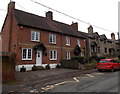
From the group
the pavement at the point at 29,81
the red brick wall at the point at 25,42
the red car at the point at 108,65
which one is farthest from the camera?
the red brick wall at the point at 25,42

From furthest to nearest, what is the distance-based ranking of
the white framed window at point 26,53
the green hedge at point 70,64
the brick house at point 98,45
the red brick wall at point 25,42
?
the brick house at point 98,45
the green hedge at point 70,64
the white framed window at point 26,53
the red brick wall at point 25,42

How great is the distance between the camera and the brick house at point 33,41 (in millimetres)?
16750

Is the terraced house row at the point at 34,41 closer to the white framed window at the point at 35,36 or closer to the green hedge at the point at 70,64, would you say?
the white framed window at the point at 35,36

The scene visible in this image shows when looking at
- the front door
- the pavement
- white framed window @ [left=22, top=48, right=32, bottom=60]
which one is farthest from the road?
the front door

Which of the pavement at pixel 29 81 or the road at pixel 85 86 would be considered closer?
the road at pixel 85 86

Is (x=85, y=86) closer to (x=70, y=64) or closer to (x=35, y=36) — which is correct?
(x=70, y=64)

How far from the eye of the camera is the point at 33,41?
18.0m

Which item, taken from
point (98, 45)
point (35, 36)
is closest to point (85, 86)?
point (35, 36)

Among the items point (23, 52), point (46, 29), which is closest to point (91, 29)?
point (46, 29)

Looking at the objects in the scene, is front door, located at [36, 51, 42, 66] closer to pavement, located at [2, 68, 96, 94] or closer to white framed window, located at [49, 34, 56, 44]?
white framed window, located at [49, 34, 56, 44]

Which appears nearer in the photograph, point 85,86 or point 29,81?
point 85,86

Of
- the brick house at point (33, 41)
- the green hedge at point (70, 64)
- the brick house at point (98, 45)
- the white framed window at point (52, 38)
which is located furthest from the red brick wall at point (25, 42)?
the brick house at point (98, 45)

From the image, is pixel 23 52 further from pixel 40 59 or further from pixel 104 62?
pixel 104 62

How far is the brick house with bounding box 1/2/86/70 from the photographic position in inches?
659
